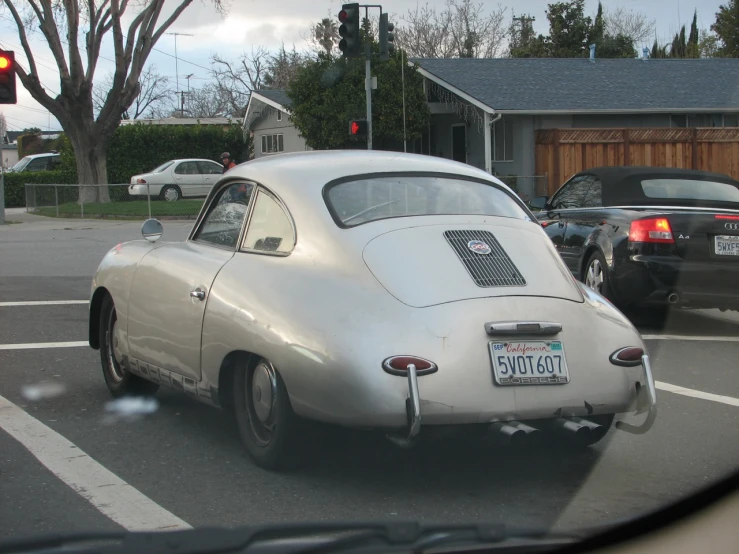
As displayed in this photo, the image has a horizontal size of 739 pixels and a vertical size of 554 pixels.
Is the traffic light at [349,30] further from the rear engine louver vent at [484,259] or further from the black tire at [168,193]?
the black tire at [168,193]

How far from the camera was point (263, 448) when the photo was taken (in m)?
4.98

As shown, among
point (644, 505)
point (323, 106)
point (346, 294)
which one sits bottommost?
point (644, 505)

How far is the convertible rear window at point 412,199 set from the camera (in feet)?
17.0

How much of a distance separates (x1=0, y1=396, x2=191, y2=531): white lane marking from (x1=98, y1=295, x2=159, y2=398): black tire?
0.62 meters

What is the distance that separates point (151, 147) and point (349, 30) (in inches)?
925

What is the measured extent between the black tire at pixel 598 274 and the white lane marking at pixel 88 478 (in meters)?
5.66

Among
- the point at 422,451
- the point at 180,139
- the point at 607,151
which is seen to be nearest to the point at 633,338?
the point at 422,451

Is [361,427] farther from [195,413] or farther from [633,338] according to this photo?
[195,413]

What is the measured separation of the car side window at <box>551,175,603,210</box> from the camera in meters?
11.5

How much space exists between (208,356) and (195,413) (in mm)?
1196

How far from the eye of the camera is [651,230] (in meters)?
9.56

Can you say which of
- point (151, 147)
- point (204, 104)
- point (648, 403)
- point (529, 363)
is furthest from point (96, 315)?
point (204, 104)

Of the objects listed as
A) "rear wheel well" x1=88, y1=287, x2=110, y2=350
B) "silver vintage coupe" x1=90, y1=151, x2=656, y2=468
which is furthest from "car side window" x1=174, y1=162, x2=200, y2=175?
"silver vintage coupe" x1=90, y1=151, x2=656, y2=468

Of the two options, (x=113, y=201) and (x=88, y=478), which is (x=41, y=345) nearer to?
(x=88, y=478)
